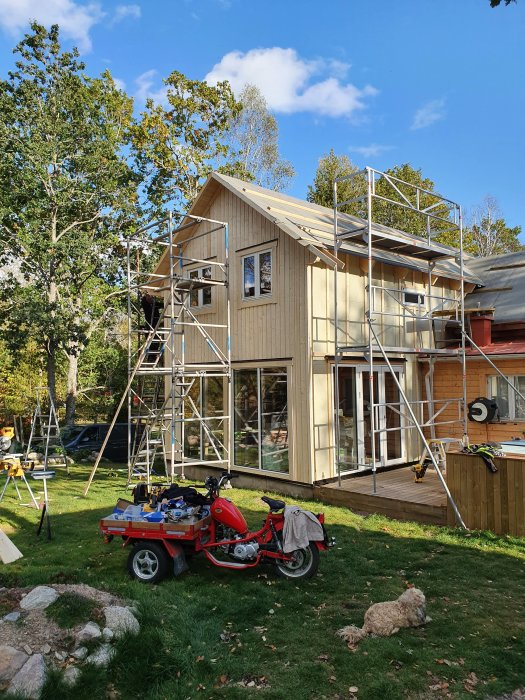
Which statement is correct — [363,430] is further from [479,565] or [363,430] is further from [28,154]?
[28,154]

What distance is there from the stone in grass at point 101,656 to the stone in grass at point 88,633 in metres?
0.12

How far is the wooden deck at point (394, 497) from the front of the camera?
881cm

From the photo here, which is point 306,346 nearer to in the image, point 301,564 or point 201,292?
point 201,292

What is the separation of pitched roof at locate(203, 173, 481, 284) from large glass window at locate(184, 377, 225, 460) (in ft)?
14.7

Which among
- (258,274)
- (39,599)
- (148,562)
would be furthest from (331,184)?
(39,599)

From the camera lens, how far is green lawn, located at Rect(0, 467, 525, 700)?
4.05 meters

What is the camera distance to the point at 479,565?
22.1ft

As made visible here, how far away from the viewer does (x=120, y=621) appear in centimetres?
469

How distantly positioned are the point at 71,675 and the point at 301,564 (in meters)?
3.09

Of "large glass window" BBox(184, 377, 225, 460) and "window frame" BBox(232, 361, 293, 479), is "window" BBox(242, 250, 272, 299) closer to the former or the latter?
"window frame" BBox(232, 361, 293, 479)

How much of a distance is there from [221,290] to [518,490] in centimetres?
849

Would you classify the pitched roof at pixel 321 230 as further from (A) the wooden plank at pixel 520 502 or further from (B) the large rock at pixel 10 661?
(B) the large rock at pixel 10 661

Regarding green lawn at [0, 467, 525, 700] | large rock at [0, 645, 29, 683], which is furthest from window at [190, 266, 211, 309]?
large rock at [0, 645, 29, 683]

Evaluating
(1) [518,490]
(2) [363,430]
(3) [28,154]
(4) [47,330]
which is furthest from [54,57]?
(1) [518,490]
